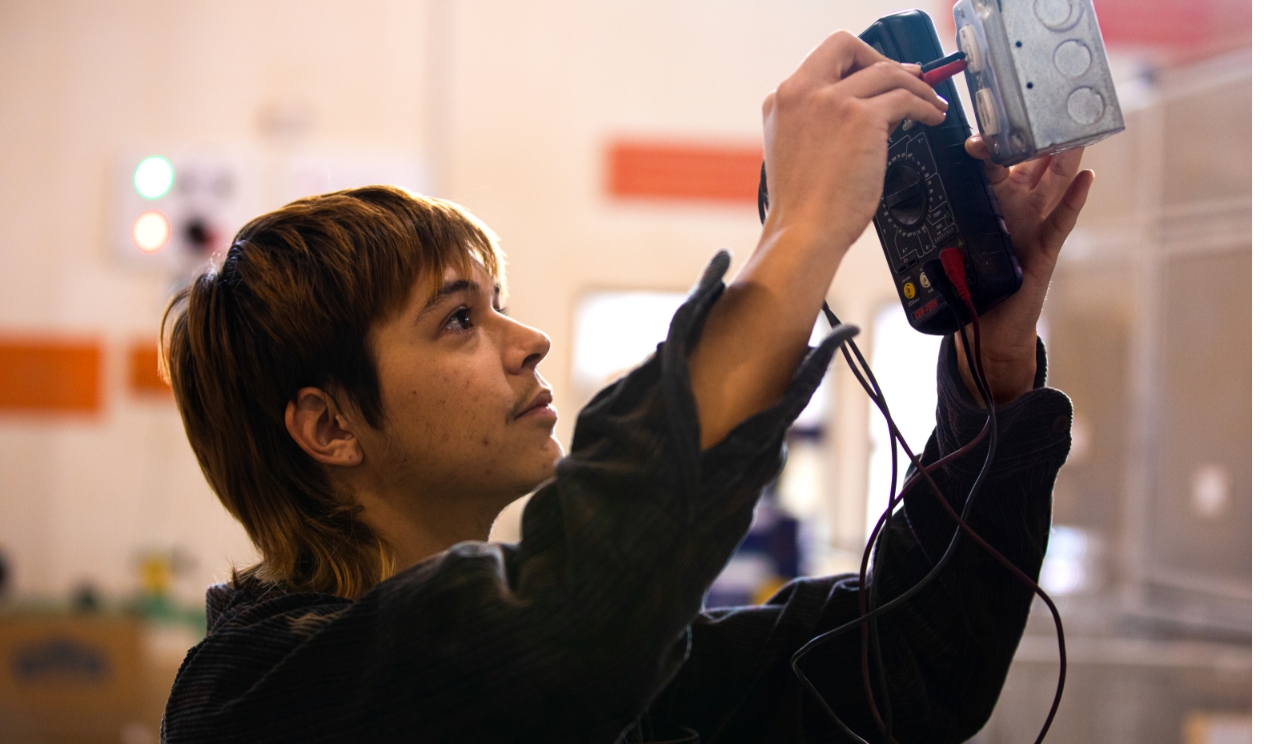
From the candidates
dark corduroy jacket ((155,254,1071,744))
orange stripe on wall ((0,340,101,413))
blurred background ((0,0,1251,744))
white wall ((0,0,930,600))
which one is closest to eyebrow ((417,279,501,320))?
dark corduroy jacket ((155,254,1071,744))

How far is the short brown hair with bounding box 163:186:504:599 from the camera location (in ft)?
3.18

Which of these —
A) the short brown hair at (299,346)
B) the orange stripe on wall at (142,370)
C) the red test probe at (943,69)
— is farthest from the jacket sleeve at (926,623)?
the orange stripe on wall at (142,370)

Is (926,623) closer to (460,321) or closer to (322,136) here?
(460,321)

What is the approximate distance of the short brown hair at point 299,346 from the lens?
97 centimetres

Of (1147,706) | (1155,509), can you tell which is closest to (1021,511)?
(1147,706)

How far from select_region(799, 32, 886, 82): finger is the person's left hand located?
17cm

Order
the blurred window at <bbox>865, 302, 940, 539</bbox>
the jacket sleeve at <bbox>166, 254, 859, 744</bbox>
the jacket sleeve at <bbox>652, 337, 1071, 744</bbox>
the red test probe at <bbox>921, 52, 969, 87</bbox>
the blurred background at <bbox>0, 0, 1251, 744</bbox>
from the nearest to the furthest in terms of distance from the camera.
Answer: the jacket sleeve at <bbox>166, 254, 859, 744</bbox>
the red test probe at <bbox>921, 52, 969, 87</bbox>
the jacket sleeve at <bbox>652, 337, 1071, 744</bbox>
the blurred background at <bbox>0, 0, 1251, 744</bbox>
the blurred window at <bbox>865, 302, 940, 539</bbox>

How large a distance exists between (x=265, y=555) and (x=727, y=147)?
3298 millimetres

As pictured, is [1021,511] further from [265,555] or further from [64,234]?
[64,234]

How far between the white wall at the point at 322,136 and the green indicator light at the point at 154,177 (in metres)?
0.09

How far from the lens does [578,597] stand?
646 millimetres

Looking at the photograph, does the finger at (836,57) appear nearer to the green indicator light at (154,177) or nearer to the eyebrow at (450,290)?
the eyebrow at (450,290)

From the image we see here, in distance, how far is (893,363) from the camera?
13.2 ft

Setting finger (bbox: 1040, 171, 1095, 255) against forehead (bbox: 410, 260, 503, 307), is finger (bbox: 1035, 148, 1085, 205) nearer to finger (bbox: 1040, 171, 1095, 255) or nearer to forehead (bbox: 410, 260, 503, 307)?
finger (bbox: 1040, 171, 1095, 255)
